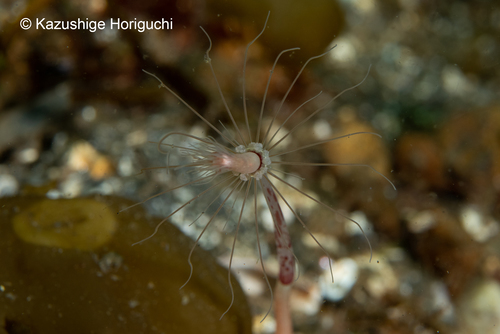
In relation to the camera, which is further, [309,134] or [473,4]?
[473,4]

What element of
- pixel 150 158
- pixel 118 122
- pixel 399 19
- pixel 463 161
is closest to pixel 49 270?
pixel 150 158

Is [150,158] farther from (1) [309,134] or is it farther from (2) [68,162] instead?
(1) [309,134]

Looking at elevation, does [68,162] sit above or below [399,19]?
below

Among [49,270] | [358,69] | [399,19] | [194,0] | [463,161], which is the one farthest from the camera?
[399,19]

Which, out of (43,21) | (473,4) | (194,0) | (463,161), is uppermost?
(473,4)

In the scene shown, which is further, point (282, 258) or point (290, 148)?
point (290, 148)

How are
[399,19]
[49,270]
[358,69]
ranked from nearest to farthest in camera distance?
[49,270] → [358,69] → [399,19]

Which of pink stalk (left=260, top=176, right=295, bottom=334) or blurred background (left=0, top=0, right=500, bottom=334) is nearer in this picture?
pink stalk (left=260, top=176, right=295, bottom=334)

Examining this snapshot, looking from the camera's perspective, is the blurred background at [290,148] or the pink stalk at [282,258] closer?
the pink stalk at [282,258]
